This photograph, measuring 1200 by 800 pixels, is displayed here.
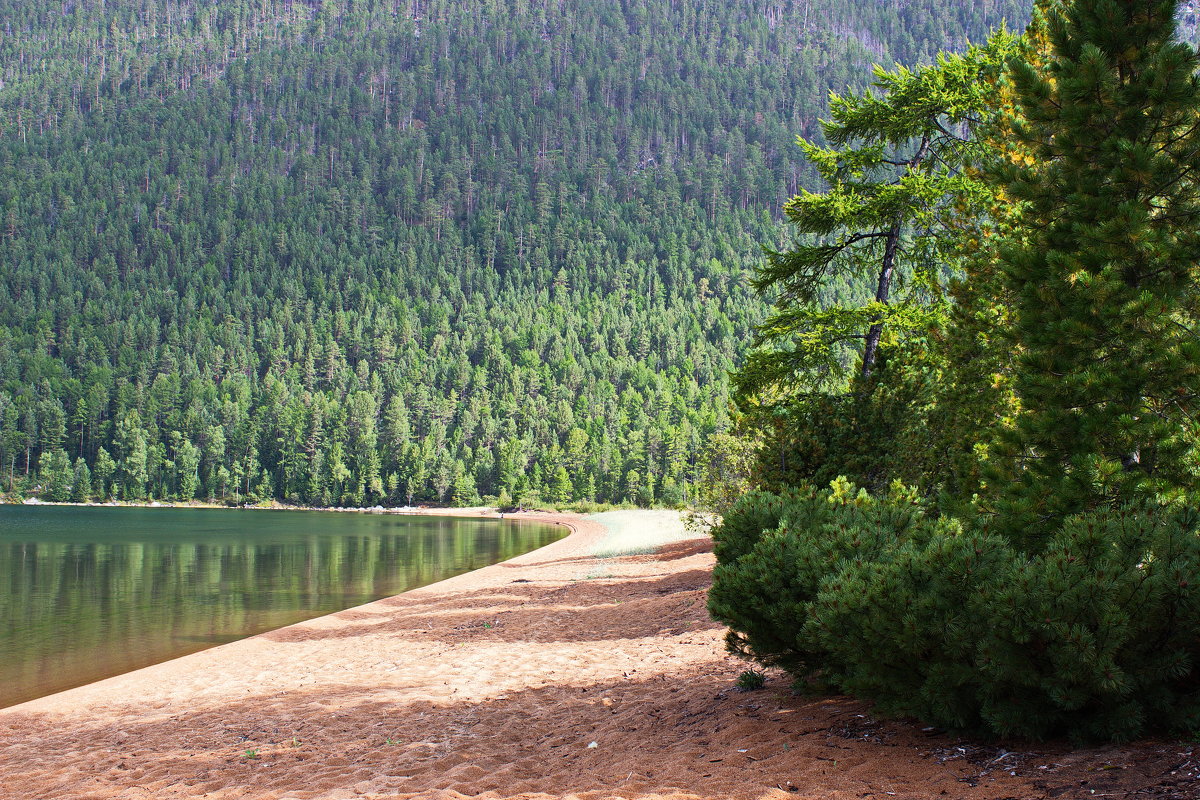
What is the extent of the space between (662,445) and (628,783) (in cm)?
10536

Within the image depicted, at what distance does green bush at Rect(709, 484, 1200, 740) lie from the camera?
14.6 feet

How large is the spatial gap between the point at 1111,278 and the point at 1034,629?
3.14 m

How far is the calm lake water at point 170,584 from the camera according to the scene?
701 inches

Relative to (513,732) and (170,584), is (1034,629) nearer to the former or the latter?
(513,732)

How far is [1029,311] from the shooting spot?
22.8 feet

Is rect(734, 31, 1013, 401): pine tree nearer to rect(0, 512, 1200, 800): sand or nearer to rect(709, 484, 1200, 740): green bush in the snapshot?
rect(0, 512, 1200, 800): sand

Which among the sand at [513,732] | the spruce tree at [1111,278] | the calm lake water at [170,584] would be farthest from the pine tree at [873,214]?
the calm lake water at [170,584]

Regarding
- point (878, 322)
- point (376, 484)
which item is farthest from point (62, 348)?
point (878, 322)

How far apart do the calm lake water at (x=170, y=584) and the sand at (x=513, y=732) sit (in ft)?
11.5

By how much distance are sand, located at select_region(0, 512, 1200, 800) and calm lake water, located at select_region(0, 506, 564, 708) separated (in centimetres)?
350

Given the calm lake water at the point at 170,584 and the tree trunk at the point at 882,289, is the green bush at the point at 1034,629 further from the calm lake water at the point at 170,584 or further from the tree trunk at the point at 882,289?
the calm lake water at the point at 170,584

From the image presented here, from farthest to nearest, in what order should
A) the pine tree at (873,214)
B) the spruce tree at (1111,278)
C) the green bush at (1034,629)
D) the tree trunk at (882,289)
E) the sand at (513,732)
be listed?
1. the tree trunk at (882,289)
2. the pine tree at (873,214)
3. the spruce tree at (1111,278)
4. the sand at (513,732)
5. the green bush at (1034,629)

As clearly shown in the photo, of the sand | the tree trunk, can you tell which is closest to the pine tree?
the tree trunk

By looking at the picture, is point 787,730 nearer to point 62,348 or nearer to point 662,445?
point 662,445
